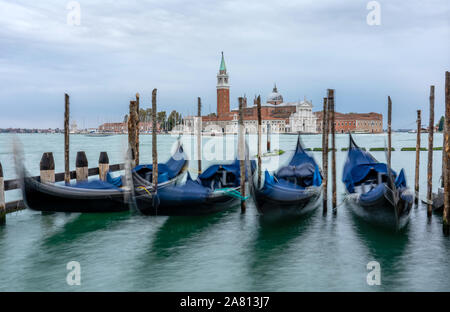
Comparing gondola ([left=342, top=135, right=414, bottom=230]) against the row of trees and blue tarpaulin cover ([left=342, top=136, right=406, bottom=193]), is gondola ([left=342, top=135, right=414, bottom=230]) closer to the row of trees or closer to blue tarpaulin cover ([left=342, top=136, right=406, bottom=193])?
blue tarpaulin cover ([left=342, top=136, right=406, bottom=193])

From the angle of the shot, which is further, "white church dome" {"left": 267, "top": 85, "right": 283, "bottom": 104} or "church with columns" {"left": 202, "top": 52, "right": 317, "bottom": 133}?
"white church dome" {"left": 267, "top": 85, "right": 283, "bottom": 104}

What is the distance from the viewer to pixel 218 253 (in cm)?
540

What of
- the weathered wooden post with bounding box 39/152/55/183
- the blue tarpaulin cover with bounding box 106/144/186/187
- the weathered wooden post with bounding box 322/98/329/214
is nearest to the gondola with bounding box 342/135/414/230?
the weathered wooden post with bounding box 322/98/329/214

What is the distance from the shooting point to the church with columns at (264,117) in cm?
7412

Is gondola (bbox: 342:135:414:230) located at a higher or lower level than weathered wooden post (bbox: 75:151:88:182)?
lower

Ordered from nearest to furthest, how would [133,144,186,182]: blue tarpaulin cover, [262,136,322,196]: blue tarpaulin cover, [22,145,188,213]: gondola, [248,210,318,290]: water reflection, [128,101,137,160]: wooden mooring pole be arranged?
[248,210,318,290]: water reflection → [22,145,188,213]: gondola → [262,136,322,196]: blue tarpaulin cover → [128,101,137,160]: wooden mooring pole → [133,144,186,182]: blue tarpaulin cover

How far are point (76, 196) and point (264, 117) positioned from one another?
71.4 m

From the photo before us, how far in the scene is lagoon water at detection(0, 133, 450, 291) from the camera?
4.43 m

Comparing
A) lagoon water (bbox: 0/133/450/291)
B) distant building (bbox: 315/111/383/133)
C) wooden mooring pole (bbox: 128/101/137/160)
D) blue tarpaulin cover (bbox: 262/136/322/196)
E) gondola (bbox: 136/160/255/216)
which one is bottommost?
lagoon water (bbox: 0/133/450/291)

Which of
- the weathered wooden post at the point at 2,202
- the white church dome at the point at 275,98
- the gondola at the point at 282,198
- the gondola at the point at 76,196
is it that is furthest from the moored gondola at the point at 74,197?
the white church dome at the point at 275,98

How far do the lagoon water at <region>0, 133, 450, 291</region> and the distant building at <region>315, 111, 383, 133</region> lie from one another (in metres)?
76.2

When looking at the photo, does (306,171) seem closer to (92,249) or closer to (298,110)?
(92,249)

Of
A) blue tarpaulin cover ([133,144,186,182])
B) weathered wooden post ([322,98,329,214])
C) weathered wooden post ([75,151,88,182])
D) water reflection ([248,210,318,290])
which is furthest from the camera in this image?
blue tarpaulin cover ([133,144,186,182])

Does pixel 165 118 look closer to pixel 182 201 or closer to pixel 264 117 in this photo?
pixel 264 117
